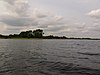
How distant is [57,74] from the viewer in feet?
64.0

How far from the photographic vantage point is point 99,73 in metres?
20.3

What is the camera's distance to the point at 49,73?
65.5 feet

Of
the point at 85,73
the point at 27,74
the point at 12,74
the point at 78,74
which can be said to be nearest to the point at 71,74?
the point at 78,74

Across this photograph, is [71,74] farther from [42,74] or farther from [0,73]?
[0,73]

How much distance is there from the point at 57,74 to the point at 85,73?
413 cm

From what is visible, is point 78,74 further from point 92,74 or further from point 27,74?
point 27,74

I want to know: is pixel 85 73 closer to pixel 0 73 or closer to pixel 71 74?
pixel 71 74

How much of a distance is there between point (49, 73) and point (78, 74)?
13.1ft

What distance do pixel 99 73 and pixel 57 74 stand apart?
604 centimetres

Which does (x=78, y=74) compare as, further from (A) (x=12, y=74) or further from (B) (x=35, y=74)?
(A) (x=12, y=74)

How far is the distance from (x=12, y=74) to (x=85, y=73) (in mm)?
10157

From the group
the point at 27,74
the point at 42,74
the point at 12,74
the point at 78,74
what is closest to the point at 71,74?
the point at 78,74

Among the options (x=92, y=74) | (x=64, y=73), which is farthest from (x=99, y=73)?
(x=64, y=73)

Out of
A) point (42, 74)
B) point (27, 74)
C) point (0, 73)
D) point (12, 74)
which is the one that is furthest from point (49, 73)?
point (0, 73)
